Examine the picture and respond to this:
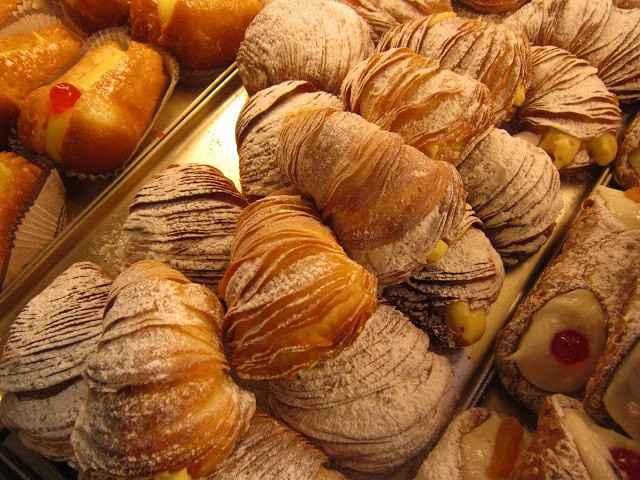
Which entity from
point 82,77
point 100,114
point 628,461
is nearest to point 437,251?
point 628,461

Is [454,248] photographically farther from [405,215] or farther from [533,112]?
[533,112]

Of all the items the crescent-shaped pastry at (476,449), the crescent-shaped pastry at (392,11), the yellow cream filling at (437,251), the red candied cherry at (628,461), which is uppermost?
the crescent-shaped pastry at (392,11)

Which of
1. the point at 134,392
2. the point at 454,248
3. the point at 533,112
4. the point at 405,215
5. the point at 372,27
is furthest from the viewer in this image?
the point at 372,27

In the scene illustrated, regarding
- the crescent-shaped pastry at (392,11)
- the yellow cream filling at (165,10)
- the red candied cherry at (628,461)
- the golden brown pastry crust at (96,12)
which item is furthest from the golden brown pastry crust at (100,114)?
the red candied cherry at (628,461)

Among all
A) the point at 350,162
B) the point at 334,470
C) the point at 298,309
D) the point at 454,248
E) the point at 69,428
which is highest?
the point at 350,162

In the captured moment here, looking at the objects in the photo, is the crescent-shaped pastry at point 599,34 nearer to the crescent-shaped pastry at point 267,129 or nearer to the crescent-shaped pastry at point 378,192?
the crescent-shaped pastry at point 267,129

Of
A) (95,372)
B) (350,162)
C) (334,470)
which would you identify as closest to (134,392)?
(95,372)

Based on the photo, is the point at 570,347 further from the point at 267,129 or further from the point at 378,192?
the point at 267,129
